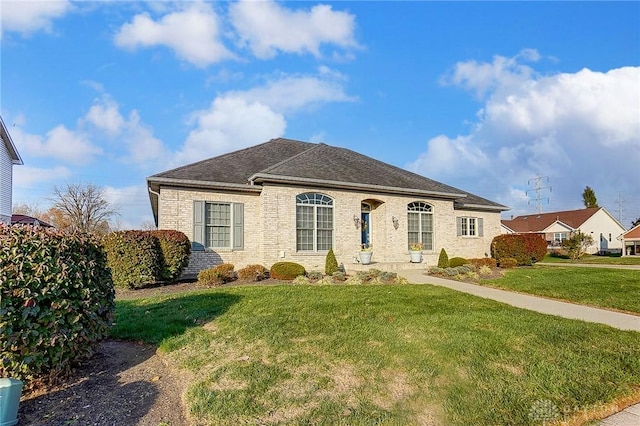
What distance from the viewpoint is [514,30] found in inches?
451

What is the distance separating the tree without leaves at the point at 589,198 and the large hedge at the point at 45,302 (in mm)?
61642

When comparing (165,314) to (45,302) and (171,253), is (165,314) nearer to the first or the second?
(45,302)

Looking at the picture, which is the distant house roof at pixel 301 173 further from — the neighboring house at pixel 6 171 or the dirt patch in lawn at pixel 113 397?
the dirt patch in lawn at pixel 113 397

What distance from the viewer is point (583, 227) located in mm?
42469

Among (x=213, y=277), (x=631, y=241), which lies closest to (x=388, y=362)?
(x=213, y=277)

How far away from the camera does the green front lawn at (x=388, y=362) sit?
3.38 meters

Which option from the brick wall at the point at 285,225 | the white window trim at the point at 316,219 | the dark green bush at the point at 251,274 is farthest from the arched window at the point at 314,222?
the dark green bush at the point at 251,274

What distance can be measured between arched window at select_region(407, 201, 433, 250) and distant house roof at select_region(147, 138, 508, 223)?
2.37ft

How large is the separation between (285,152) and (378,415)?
54.4ft

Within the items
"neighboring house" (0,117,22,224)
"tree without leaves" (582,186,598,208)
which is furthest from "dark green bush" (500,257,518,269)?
"tree without leaves" (582,186,598,208)

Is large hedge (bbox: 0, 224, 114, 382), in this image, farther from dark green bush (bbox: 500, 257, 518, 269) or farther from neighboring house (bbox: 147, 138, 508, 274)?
dark green bush (bbox: 500, 257, 518, 269)

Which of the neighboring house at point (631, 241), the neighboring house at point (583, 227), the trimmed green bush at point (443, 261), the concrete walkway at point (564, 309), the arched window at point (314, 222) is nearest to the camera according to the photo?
the concrete walkway at point (564, 309)

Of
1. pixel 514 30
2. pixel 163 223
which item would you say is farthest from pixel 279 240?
pixel 514 30

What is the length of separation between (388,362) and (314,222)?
441 inches
